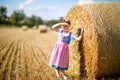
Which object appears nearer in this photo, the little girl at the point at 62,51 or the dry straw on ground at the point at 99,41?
the dry straw on ground at the point at 99,41

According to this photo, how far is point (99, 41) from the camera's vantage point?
6.71m

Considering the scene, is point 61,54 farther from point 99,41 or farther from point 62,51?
point 99,41

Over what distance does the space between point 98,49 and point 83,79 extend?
3.68 feet

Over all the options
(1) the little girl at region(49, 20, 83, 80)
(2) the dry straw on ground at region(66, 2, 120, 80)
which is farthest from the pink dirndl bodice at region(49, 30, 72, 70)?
(2) the dry straw on ground at region(66, 2, 120, 80)

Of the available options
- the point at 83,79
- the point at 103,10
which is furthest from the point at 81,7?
the point at 83,79

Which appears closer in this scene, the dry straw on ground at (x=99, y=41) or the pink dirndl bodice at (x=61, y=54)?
the dry straw on ground at (x=99, y=41)

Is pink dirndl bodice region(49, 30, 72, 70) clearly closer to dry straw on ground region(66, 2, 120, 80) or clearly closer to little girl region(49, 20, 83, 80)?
little girl region(49, 20, 83, 80)

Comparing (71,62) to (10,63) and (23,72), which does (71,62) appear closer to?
(23,72)

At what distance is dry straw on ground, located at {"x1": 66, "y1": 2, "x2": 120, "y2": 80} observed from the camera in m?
6.76

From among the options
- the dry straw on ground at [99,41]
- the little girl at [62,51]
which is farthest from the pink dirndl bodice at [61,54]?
the dry straw on ground at [99,41]

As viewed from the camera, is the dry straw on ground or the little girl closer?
the dry straw on ground

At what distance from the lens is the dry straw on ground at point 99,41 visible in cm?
676

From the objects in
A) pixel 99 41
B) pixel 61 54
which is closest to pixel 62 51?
pixel 61 54

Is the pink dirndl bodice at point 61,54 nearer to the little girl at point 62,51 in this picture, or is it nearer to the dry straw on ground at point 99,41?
the little girl at point 62,51
